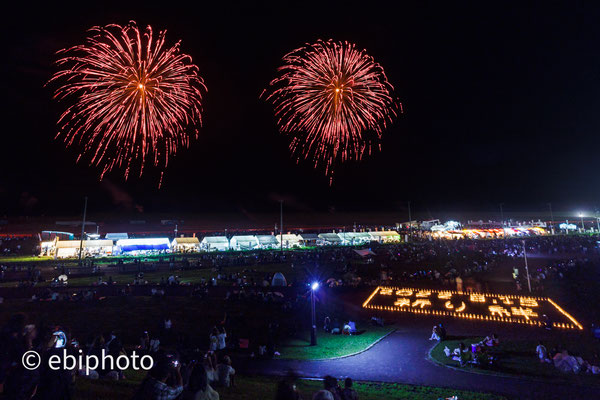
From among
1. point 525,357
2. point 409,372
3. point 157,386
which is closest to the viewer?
point 157,386

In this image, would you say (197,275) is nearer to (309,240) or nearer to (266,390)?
(266,390)

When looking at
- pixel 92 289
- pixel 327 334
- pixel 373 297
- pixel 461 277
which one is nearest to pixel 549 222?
pixel 461 277

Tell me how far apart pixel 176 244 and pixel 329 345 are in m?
41.4

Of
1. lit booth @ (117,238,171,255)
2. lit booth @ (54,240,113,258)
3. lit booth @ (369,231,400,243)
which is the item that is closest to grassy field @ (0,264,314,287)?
lit booth @ (54,240,113,258)

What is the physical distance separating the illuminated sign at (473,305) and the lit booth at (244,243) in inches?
1230

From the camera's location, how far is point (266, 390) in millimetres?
10406

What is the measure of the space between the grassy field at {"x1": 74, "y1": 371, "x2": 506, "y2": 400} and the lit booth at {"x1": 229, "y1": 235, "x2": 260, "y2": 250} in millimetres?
41490

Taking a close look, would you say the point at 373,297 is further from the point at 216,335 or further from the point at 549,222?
the point at 549,222

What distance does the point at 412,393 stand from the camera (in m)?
11.0

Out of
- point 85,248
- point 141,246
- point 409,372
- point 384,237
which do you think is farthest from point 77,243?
point 384,237

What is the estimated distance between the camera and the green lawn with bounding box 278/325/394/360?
15258 millimetres

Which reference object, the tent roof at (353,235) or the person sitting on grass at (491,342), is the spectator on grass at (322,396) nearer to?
the person sitting on grass at (491,342)

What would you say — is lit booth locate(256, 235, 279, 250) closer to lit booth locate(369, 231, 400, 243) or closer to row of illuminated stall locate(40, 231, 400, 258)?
row of illuminated stall locate(40, 231, 400, 258)

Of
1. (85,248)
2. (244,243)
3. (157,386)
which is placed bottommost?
(157,386)
